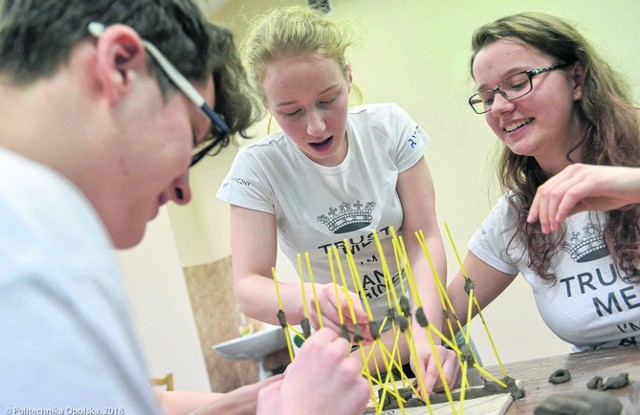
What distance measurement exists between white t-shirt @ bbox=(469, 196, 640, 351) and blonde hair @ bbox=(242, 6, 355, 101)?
0.67 metres

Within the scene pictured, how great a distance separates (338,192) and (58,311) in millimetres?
1157

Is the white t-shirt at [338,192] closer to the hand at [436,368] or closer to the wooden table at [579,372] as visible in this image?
the hand at [436,368]

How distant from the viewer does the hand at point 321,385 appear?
2.29 feet

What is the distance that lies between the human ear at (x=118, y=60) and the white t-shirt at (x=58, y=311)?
12cm

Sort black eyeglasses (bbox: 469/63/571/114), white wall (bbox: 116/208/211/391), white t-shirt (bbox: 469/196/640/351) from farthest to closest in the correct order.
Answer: white wall (bbox: 116/208/211/391), black eyeglasses (bbox: 469/63/571/114), white t-shirt (bbox: 469/196/640/351)

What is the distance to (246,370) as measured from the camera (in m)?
4.34

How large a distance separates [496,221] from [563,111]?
1.03ft

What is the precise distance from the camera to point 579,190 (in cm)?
113

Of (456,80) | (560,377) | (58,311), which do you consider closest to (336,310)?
(560,377)

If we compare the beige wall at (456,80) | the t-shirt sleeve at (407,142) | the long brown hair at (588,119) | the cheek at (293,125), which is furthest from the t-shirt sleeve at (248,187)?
the beige wall at (456,80)

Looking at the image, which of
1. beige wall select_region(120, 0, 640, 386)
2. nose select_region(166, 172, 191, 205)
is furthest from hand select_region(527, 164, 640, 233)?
beige wall select_region(120, 0, 640, 386)

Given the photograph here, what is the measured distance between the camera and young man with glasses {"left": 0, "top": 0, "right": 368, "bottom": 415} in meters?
0.44

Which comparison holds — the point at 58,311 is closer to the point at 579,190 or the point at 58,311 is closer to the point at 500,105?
the point at 579,190

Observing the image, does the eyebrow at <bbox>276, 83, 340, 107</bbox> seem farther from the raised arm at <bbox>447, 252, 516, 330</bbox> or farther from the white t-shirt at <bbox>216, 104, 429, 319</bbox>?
the raised arm at <bbox>447, 252, 516, 330</bbox>
